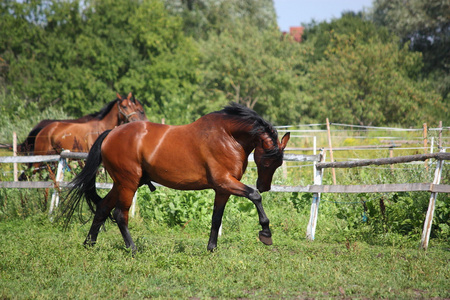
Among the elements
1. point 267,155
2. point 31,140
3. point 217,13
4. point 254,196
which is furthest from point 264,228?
point 217,13

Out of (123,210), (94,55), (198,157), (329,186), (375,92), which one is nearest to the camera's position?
(198,157)

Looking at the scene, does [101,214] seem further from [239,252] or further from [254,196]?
[254,196]

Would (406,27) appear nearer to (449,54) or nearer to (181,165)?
(449,54)

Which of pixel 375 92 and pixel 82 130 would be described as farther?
pixel 375 92

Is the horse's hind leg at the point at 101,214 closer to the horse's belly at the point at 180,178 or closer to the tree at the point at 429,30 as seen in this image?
the horse's belly at the point at 180,178

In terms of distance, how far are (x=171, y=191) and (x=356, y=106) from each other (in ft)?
77.4

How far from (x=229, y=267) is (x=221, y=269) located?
0.09 m

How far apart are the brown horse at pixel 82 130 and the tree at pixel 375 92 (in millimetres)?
20820

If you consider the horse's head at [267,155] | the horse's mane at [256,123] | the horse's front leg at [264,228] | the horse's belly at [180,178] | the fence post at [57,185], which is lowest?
the fence post at [57,185]

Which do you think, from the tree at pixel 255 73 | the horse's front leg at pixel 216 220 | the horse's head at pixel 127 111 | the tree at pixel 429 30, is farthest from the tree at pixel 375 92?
the horse's front leg at pixel 216 220

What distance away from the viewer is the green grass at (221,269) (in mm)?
4355

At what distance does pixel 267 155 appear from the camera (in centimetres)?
589

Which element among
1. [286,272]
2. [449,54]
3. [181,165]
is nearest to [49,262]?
[181,165]

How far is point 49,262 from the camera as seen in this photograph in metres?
5.45
